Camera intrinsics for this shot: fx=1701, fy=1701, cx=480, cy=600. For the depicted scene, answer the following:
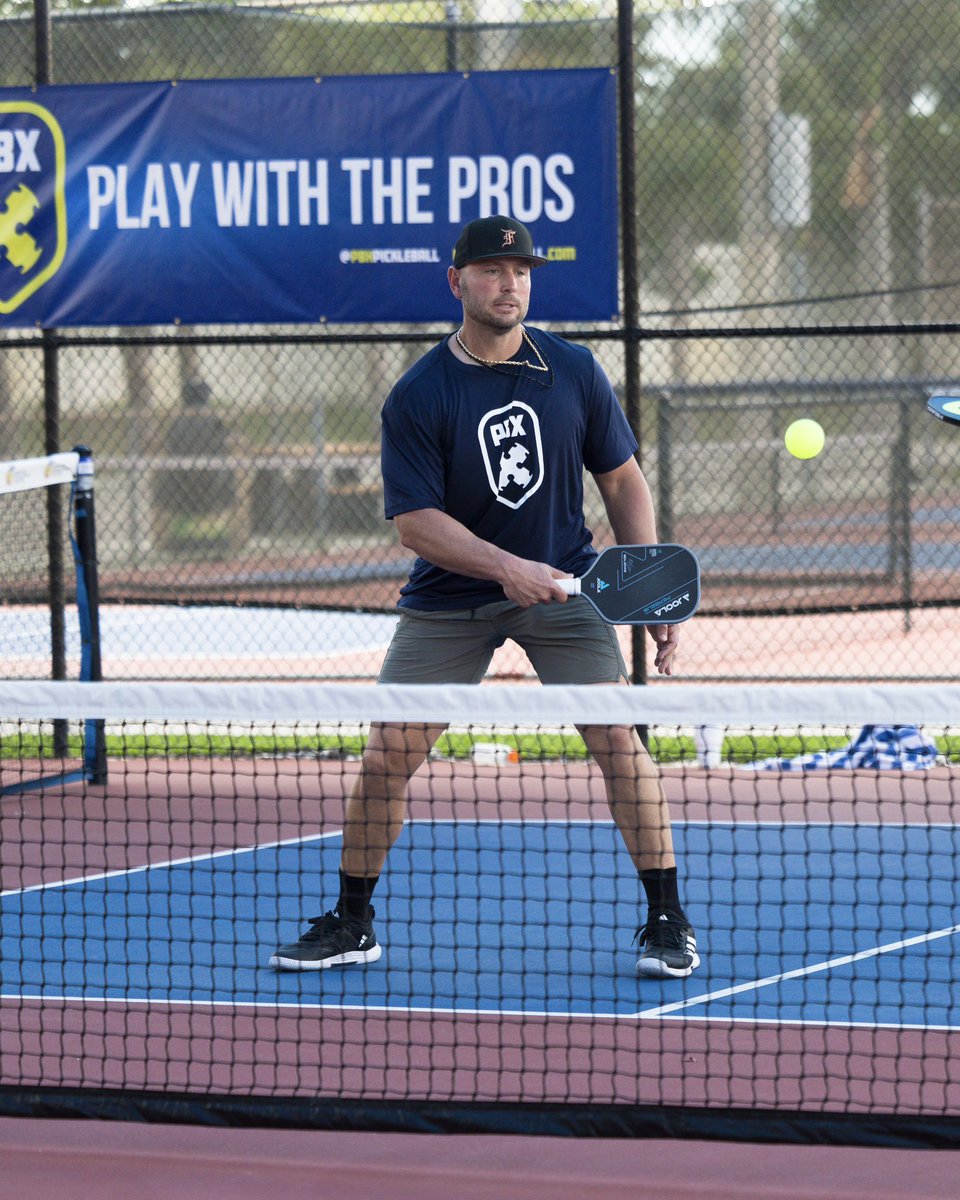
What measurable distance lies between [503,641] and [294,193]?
3.48m

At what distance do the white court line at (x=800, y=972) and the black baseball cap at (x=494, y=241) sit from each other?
1822 mm

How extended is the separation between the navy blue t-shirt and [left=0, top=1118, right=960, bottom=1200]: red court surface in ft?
4.97

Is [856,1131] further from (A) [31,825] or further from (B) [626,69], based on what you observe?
(B) [626,69]

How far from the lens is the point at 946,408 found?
4688mm

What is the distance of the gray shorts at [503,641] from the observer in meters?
4.32

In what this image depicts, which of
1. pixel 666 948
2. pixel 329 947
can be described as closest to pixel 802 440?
pixel 666 948

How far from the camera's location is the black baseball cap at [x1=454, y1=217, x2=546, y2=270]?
411cm

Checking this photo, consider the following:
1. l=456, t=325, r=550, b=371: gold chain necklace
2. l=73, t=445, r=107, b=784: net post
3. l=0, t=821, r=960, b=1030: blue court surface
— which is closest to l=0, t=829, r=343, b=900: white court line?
l=0, t=821, r=960, b=1030: blue court surface

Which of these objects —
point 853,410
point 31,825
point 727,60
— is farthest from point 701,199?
point 31,825

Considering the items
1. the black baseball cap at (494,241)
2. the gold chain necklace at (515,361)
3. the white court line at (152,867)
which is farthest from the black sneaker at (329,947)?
the black baseball cap at (494,241)

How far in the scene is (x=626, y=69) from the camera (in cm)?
686

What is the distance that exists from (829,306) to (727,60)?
8.85 ft

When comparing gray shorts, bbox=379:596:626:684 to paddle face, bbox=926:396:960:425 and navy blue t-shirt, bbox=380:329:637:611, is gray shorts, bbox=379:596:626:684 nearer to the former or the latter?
navy blue t-shirt, bbox=380:329:637:611

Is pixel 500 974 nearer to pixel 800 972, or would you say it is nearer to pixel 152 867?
pixel 800 972
